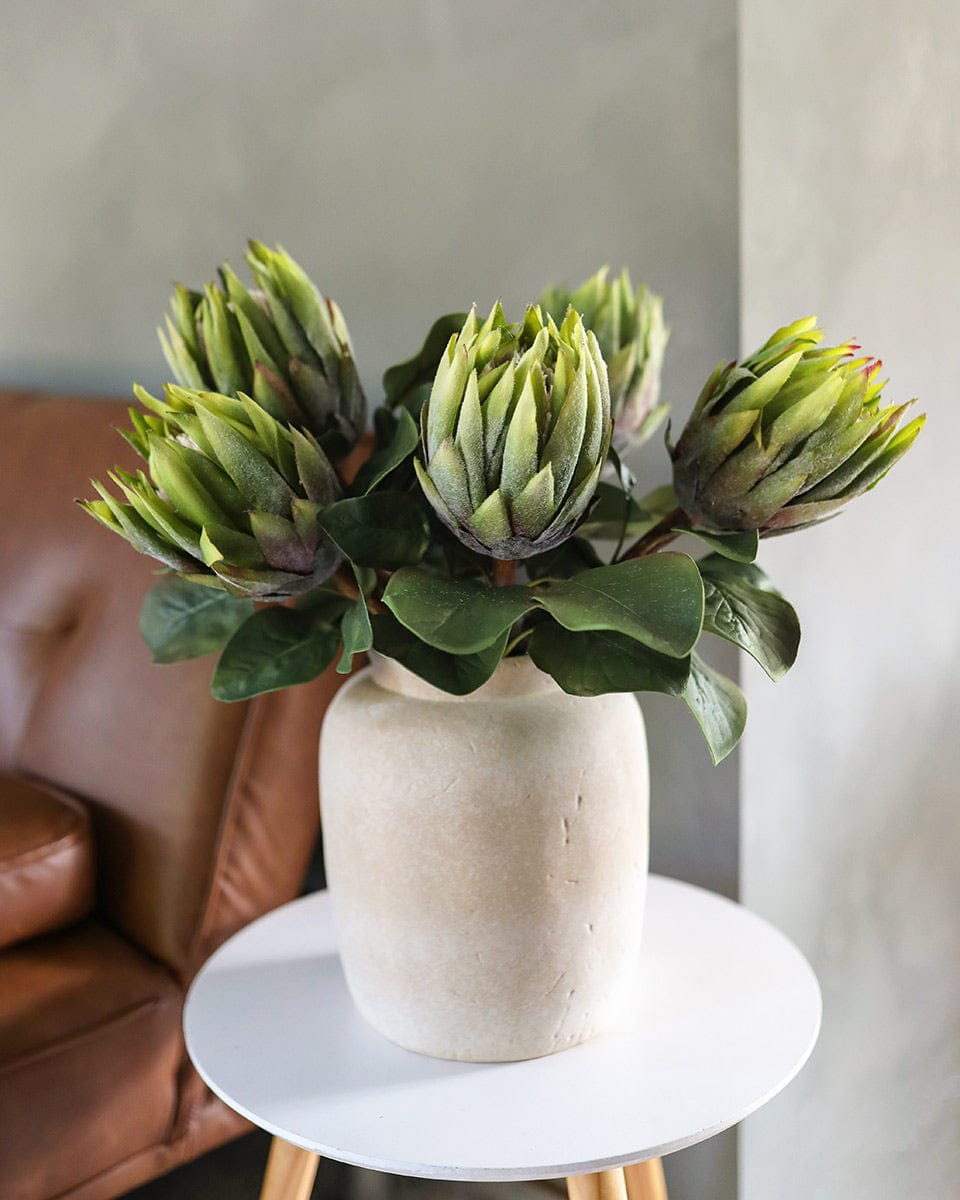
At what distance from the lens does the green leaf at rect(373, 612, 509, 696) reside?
0.55 metres

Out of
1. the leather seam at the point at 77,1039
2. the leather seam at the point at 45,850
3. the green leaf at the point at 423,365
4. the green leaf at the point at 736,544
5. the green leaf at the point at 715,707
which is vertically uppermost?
the green leaf at the point at 423,365

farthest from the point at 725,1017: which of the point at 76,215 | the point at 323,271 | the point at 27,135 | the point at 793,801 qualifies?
the point at 27,135

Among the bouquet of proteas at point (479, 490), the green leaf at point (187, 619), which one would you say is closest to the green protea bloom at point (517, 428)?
the bouquet of proteas at point (479, 490)

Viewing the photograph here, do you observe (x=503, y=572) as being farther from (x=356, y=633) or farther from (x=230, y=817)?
(x=230, y=817)

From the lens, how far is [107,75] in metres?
1.28

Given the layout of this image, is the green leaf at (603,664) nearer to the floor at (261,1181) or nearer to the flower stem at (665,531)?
the flower stem at (665,531)

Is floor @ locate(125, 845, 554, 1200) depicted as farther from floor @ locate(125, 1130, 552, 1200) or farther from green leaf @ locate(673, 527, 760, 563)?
green leaf @ locate(673, 527, 760, 563)

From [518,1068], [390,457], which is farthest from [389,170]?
[518,1068]

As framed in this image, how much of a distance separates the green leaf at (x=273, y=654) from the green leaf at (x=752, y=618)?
0.74 feet

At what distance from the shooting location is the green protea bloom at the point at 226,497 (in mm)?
533

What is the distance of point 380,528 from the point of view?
59 centimetres

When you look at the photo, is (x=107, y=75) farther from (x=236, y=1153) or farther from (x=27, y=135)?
(x=236, y=1153)

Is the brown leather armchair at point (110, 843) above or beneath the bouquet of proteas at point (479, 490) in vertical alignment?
beneath

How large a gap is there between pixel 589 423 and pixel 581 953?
30 centimetres
